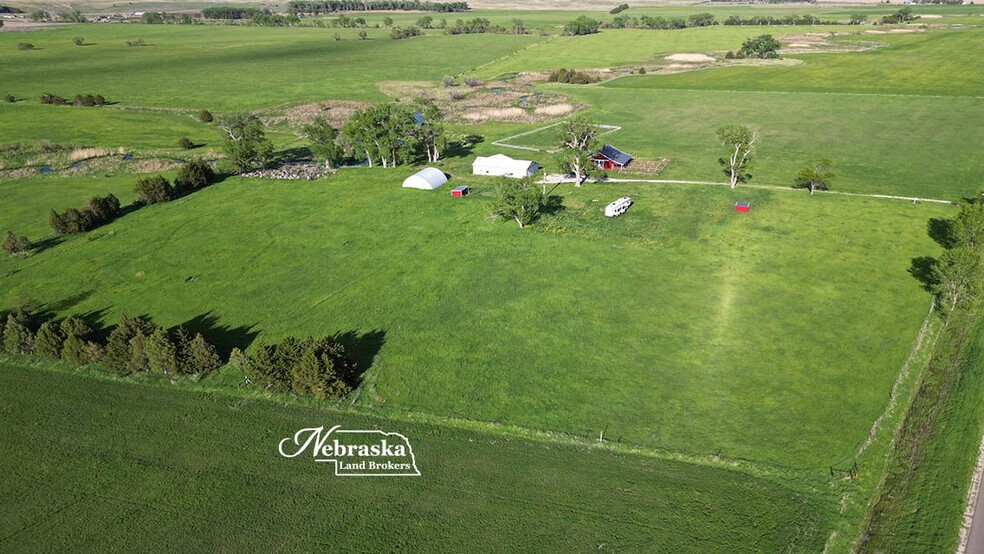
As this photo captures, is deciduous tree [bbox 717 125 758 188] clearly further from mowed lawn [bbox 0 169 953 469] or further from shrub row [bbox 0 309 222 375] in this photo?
shrub row [bbox 0 309 222 375]

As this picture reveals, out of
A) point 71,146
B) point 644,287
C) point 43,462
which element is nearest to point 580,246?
point 644,287

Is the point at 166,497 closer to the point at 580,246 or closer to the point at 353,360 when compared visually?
the point at 353,360

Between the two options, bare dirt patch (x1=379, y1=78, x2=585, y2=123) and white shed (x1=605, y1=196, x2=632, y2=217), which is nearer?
white shed (x1=605, y1=196, x2=632, y2=217)

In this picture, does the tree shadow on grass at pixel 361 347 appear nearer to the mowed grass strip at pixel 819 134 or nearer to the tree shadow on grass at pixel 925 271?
the tree shadow on grass at pixel 925 271

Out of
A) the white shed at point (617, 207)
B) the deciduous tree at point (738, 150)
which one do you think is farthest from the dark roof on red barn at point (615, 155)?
the white shed at point (617, 207)

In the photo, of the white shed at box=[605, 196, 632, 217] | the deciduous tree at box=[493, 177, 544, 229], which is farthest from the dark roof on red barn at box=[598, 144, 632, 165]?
the deciduous tree at box=[493, 177, 544, 229]
